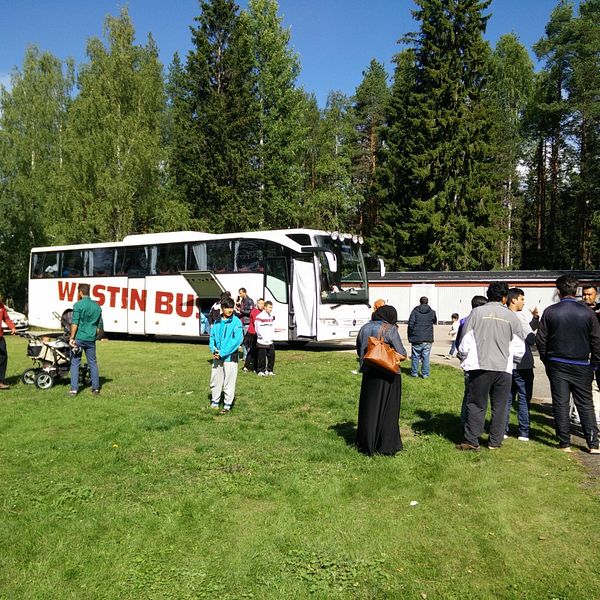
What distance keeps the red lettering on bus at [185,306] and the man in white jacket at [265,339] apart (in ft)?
24.7

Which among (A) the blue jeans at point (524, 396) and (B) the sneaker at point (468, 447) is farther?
(A) the blue jeans at point (524, 396)

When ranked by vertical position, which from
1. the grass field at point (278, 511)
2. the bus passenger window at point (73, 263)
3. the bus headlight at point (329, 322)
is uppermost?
the bus passenger window at point (73, 263)

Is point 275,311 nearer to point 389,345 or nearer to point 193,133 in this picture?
point 389,345

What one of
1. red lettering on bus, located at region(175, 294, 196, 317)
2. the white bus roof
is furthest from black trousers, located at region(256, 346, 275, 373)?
red lettering on bus, located at region(175, 294, 196, 317)

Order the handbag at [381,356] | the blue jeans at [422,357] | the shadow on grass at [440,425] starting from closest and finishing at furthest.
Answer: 1. the handbag at [381,356]
2. the shadow on grass at [440,425]
3. the blue jeans at [422,357]

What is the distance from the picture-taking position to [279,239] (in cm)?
1770

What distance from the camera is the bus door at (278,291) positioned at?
17359 mm

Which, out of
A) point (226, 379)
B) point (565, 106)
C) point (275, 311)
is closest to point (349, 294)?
point (275, 311)

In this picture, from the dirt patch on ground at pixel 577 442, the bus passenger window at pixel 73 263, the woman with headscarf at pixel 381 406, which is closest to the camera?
the dirt patch on ground at pixel 577 442

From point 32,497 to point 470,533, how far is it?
3853 mm

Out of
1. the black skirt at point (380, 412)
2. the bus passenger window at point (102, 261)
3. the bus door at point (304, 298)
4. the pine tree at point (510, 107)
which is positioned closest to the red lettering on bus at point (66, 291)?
the bus passenger window at point (102, 261)

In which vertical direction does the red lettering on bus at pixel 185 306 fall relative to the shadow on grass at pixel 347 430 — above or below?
above

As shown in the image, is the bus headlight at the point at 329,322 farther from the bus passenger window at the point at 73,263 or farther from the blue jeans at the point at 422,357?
the bus passenger window at the point at 73,263

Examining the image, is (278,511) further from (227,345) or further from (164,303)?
(164,303)
